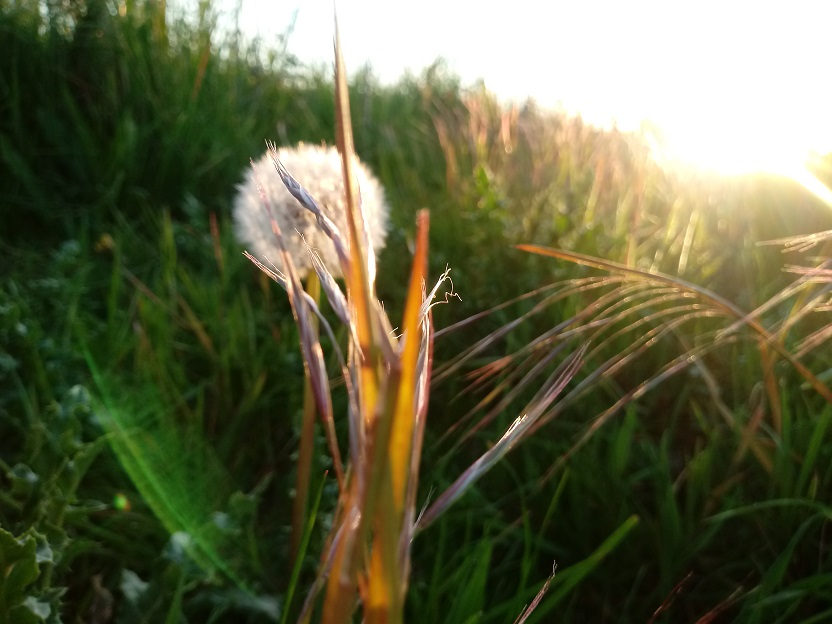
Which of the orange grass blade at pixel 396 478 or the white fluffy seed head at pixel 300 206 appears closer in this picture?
the orange grass blade at pixel 396 478

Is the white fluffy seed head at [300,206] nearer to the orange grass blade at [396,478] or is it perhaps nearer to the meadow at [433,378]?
the meadow at [433,378]

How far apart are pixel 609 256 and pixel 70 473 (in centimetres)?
137

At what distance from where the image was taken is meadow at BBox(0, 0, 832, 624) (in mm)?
894

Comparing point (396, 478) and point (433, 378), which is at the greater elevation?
point (396, 478)

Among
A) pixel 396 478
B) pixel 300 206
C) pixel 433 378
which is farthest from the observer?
pixel 433 378

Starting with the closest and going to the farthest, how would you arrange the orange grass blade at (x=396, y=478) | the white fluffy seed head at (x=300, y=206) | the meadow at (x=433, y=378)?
1. the orange grass blade at (x=396, y=478)
2. the meadow at (x=433, y=378)
3. the white fluffy seed head at (x=300, y=206)

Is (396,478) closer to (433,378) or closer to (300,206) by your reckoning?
(300,206)

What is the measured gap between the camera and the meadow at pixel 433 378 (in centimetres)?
89

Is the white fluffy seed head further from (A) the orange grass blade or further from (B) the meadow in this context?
(A) the orange grass blade

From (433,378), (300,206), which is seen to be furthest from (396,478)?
(433,378)

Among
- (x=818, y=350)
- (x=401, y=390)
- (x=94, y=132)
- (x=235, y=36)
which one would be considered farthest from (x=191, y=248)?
(x=401, y=390)

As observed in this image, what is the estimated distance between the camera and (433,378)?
1.31 metres

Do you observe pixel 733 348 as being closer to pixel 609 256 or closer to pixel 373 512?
pixel 609 256

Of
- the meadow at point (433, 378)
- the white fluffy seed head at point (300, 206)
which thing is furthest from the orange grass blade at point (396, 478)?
the white fluffy seed head at point (300, 206)
